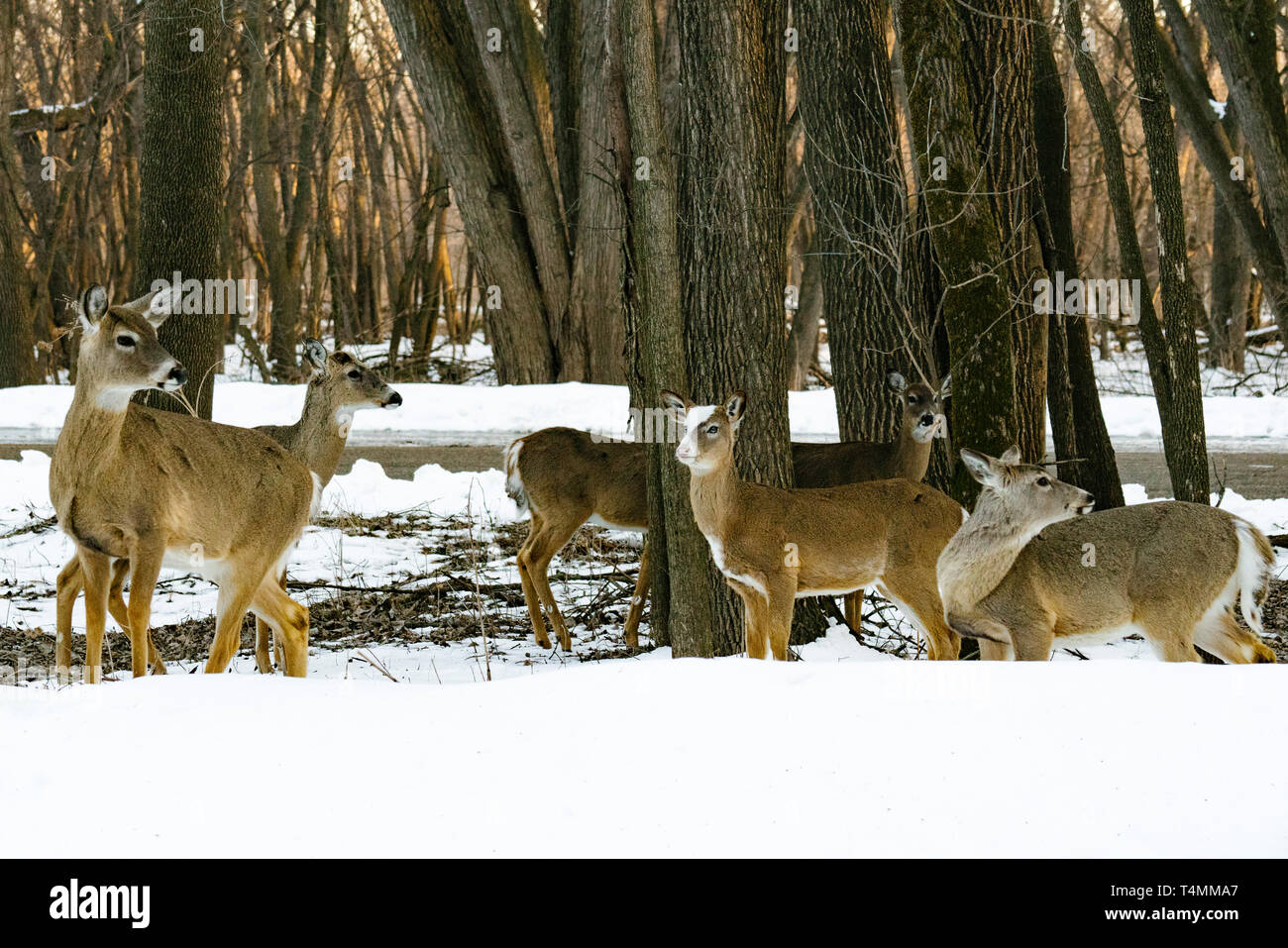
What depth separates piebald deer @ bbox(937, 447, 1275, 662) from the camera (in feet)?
20.7

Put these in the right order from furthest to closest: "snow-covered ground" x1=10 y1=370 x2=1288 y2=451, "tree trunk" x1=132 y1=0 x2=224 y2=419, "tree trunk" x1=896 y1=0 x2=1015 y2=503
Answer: "snow-covered ground" x1=10 y1=370 x2=1288 y2=451
"tree trunk" x1=132 y1=0 x2=224 y2=419
"tree trunk" x1=896 y1=0 x2=1015 y2=503

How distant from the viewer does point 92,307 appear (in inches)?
247

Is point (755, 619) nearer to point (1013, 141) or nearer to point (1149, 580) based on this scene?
point (1149, 580)

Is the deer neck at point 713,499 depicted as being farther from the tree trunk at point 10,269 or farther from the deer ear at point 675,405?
the tree trunk at point 10,269

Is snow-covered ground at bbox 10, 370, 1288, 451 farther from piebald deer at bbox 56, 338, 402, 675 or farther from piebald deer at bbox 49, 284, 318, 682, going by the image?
piebald deer at bbox 49, 284, 318, 682

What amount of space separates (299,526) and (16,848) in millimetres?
3360

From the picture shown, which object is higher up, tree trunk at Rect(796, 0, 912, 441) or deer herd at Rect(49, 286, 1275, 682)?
tree trunk at Rect(796, 0, 912, 441)

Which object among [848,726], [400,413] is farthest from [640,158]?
[400,413]

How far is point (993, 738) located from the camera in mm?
4383

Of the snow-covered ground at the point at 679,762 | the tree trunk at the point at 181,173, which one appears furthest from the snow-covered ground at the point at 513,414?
the snow-covered ground at the point at 679,762

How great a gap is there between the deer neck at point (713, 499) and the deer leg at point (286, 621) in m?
2.03

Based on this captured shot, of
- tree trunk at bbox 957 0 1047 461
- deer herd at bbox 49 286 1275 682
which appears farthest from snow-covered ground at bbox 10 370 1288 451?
deer herd at bbox 49 286 1275 682

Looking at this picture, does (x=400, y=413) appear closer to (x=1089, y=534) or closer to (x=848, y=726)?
(x=1089, y=534)

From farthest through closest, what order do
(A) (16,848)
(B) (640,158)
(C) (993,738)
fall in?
(B) (640,158) → (C) (993,738) → (A) (16,848)
